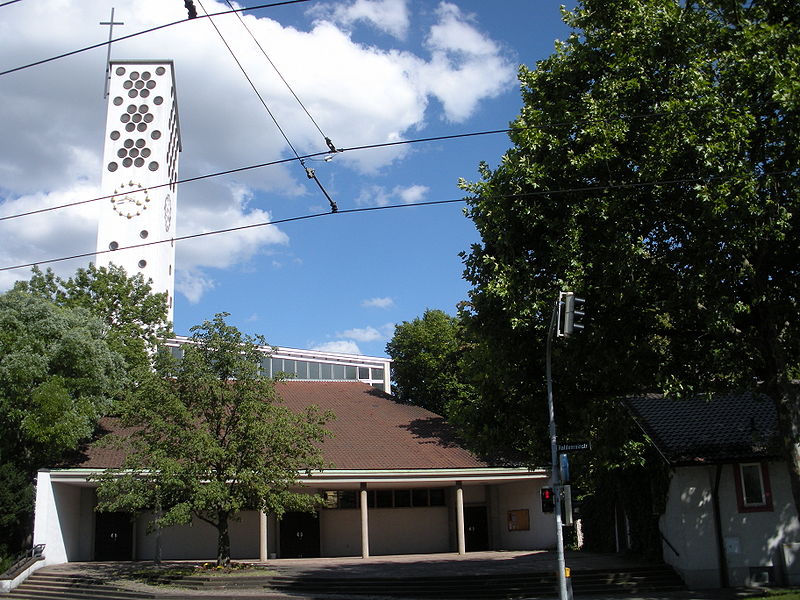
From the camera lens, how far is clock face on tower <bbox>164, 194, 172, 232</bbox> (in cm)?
5078

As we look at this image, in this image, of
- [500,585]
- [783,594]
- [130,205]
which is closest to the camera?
[783,594]

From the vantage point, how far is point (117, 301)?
3484 centimetres

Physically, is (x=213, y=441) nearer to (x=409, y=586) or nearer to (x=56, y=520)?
(x=409, y=586)

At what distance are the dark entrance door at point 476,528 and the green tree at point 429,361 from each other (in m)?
7.58

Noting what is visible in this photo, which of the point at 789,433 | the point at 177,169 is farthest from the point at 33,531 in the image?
the point at 177,169

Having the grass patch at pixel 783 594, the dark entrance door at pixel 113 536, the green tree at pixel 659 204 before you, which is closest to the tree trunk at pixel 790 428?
the green tree at pixel 659 204

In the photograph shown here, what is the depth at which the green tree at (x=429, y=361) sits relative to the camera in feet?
133

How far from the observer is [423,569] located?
23.9m

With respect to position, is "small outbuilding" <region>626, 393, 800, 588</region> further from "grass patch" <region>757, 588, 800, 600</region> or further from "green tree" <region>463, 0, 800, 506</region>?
"green tree" <region>463, 0, 800, 506</region>

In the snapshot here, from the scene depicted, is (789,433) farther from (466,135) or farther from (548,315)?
(466,135)

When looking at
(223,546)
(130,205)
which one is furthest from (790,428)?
(130,205)

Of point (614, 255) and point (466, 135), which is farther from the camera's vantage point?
point (614, 255)

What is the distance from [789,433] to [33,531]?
78.2 feet

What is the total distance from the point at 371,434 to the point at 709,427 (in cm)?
1399
